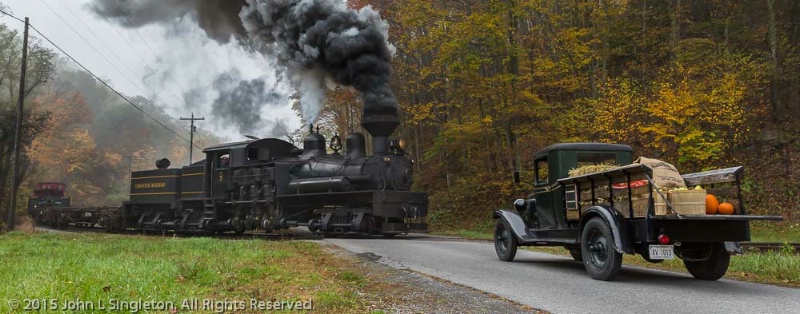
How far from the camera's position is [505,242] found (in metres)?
10.0

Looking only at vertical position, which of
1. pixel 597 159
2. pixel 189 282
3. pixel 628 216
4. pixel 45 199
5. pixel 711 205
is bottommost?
pixel 189 282

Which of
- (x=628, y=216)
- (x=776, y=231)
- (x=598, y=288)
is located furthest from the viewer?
(x=776, y=231)

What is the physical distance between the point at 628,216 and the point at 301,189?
1249cm

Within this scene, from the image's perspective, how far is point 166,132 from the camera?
83812mm

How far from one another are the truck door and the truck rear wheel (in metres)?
2.14

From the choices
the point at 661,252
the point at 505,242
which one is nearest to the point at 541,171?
the point at 505,242

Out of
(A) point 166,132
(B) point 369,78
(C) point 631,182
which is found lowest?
(C) point 631,182

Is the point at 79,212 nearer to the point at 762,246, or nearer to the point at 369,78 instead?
the point at 369,78

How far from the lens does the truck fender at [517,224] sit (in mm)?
9244

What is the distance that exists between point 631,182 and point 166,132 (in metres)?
86.5

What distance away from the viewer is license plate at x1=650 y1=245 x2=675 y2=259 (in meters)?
6.71

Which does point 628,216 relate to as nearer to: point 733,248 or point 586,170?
point 586,170

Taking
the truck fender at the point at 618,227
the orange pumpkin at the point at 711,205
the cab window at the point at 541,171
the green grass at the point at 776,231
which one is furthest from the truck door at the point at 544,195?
the green grass at the point at 776,231

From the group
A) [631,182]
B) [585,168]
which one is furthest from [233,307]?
[585,168]
